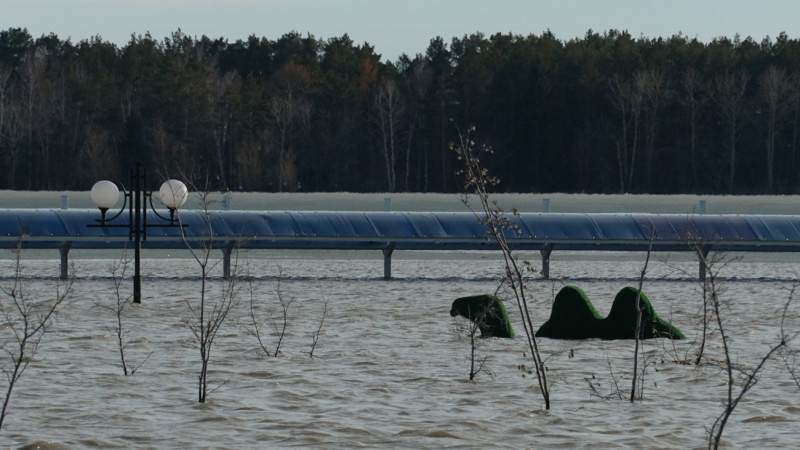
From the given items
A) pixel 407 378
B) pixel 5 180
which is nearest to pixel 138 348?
pixel 407 378

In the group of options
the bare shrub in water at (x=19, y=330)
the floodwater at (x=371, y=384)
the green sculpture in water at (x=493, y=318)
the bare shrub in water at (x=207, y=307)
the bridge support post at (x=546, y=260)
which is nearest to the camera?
the floodwater at (x=371, y=384)

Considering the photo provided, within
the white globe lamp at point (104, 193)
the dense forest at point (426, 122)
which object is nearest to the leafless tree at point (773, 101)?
the dense forest at point (426, 122)

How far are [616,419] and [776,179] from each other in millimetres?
70877

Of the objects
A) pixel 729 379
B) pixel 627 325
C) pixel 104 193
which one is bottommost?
pixel 627 325

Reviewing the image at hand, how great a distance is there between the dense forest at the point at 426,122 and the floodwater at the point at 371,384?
194 feet

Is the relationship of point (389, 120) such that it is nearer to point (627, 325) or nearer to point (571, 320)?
point (571, 320)

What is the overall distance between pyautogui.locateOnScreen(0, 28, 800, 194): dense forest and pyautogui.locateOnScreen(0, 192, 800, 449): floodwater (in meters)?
59.0

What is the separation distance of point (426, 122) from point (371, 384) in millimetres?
71983

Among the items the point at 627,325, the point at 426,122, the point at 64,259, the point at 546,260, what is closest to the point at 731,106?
the point at 426,122

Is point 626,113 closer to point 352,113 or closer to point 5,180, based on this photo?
point 352,113

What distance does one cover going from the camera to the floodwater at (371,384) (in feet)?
30.8

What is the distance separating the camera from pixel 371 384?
11445mm

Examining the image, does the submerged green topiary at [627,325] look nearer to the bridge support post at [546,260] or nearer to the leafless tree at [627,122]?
the bridge support post at [546,260]

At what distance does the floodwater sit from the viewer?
938cm
